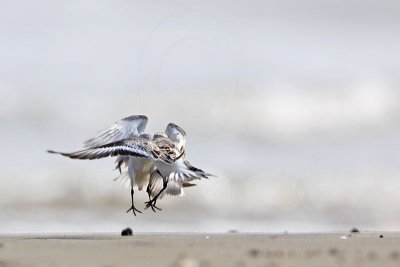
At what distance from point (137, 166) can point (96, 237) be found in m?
4.34

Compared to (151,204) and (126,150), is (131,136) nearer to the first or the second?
(151,204)

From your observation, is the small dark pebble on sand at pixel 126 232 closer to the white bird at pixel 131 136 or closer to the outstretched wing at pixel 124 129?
the white bird at pixel 131 136

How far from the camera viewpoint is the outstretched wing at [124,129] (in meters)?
23.2

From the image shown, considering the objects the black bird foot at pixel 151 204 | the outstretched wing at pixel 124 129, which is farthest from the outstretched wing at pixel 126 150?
the outstretched wing at pixel 124 129

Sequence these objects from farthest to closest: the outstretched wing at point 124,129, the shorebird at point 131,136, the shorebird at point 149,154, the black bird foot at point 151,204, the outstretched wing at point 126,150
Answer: the outstretched wing at point 124,129
the shorebird at point 131,136
the black bird foot at point 151,204
the shorebird at point 149,154
the outstretched wing at point 126,150

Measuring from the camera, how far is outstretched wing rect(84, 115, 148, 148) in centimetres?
2319

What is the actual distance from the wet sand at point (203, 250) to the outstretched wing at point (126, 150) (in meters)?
1.85

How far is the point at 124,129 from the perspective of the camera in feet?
76.5

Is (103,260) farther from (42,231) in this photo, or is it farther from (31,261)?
(42,231)

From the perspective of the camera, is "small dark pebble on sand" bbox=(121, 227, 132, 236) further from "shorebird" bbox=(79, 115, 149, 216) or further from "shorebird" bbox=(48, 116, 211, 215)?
"shorebird" bbox=(79, 115, 149, 216)

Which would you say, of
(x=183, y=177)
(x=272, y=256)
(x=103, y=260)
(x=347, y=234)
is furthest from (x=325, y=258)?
(x=183, y=177)

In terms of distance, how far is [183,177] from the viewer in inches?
862

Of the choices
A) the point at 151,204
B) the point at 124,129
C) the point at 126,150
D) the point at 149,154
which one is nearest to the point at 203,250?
the point at 126,150

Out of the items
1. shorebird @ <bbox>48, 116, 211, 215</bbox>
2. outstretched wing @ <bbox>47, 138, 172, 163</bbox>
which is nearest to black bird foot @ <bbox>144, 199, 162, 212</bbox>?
shorebird @ <bbox>48, 116, 211, 215</bbox>
